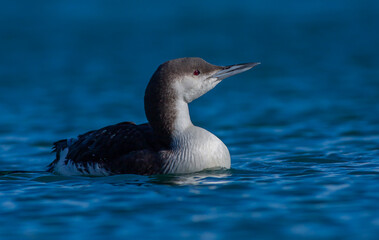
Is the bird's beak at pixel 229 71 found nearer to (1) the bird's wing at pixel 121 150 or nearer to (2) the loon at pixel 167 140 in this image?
(2) the loon at pixel 167 140

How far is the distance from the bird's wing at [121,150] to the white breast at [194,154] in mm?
153

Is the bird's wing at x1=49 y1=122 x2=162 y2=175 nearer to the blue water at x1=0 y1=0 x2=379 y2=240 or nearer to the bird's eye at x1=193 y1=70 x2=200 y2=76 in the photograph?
the blue water at x1=0 y1=0 x2=379 y2=240

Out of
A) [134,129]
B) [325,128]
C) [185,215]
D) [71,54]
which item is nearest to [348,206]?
[185,215]

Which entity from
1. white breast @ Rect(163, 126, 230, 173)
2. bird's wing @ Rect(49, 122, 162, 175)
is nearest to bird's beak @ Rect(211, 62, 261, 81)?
white breast @ Rect(163, 126, 230, 173)

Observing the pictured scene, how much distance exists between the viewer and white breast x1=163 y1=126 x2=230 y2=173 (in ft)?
24.2

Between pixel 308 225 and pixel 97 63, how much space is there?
15844 mm

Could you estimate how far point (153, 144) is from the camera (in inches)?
300

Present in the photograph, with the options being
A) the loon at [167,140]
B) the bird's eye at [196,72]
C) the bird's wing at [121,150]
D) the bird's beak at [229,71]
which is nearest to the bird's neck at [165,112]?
the loon at [167,140]

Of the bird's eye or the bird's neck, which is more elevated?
the bird's eye

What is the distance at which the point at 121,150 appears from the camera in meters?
7.62

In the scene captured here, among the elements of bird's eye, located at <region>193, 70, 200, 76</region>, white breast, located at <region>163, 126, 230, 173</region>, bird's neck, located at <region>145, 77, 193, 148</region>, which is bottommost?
white breast, located at <region>163, 126, 230, 173</region>

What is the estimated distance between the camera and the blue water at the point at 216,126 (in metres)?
5.88

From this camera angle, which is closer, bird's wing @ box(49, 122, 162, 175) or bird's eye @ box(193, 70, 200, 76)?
bird's wing @ box(49, 122, 162, 175)

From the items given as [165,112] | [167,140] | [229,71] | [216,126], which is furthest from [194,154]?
[216,126]
